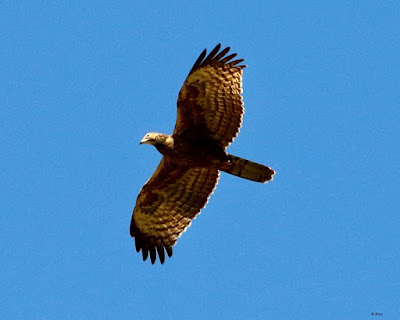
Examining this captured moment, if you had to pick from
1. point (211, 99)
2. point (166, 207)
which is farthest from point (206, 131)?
point (166, 207)

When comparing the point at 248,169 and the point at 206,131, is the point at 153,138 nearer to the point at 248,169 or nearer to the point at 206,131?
the point at 206,131

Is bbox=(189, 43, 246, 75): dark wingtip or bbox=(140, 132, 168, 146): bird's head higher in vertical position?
bbox=(189, 43, 246, 75): dark wingtip

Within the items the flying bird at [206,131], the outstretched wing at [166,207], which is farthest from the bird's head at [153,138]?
the outstretched wing at [166,207]

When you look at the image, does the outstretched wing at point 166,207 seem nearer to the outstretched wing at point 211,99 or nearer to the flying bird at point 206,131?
the flying bird at point 206,131

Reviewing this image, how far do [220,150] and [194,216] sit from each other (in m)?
1.60

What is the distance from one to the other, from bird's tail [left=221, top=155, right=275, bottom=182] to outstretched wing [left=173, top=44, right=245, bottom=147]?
35 centimetres

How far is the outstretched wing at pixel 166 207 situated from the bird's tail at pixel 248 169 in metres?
0.83

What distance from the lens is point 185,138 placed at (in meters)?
16.7

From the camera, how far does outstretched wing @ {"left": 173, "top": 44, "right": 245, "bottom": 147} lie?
16.4 metres

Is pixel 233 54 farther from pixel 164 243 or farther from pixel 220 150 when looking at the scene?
pixel 164 243

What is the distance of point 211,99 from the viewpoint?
1650cm

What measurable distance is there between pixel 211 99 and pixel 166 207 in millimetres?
2419

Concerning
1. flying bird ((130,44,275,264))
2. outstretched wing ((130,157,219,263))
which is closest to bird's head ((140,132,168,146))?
flying bird ((130,44,275,264))

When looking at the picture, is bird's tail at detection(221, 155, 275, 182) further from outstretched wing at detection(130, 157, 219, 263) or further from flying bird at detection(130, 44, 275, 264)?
outstretched wing at detection(130, 157, 219, 263)
